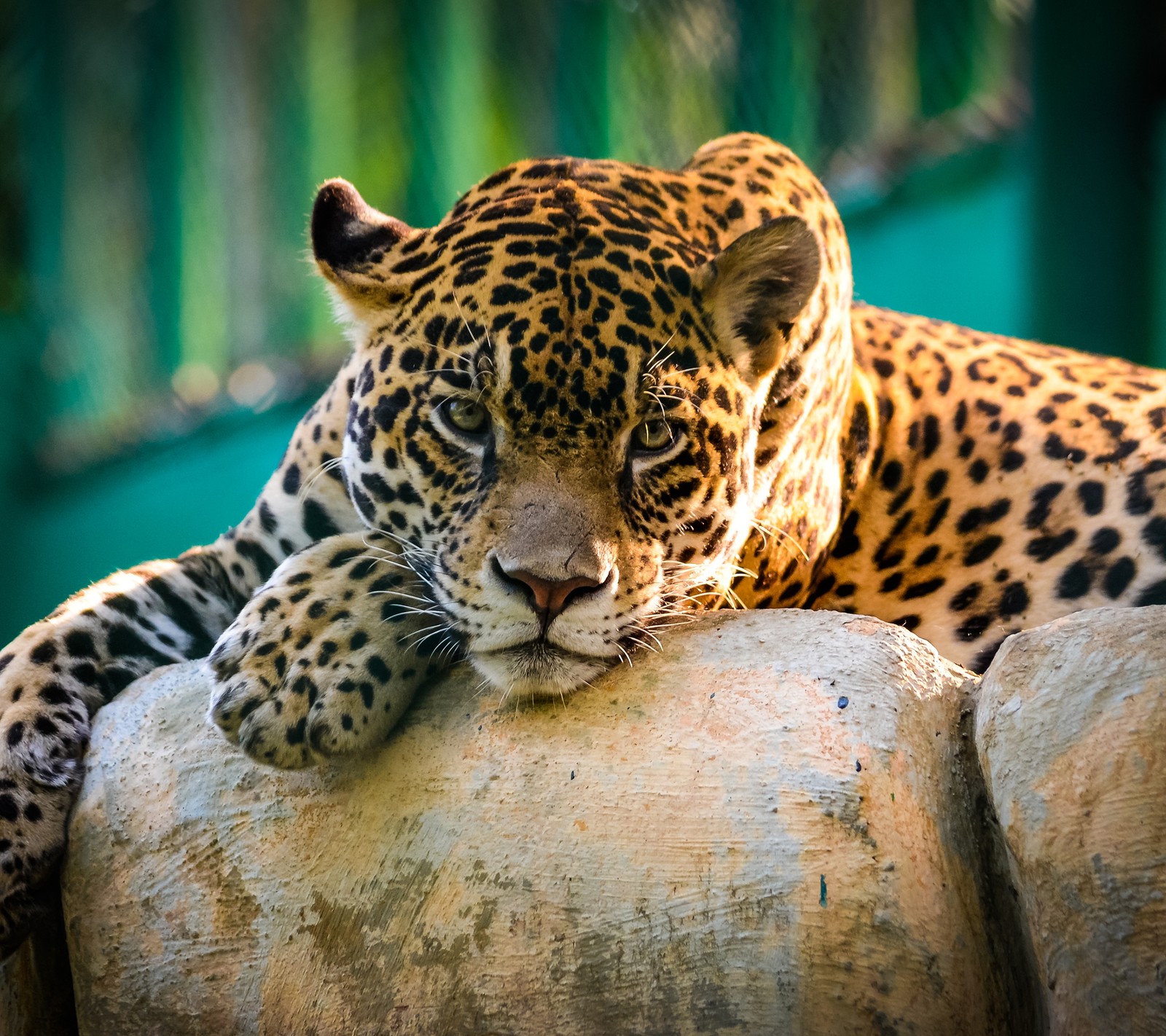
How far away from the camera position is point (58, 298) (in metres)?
13.2

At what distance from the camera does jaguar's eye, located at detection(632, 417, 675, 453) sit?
12.7 feet

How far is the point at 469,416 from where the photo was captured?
387 centimetres

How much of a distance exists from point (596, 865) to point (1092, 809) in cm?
112

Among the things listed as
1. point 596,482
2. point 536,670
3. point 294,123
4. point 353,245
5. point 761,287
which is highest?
point 294,123

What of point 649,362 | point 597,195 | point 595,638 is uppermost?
point 597,195

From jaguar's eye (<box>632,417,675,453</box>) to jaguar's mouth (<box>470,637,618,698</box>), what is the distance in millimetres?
606

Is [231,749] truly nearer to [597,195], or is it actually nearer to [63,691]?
[63,691]

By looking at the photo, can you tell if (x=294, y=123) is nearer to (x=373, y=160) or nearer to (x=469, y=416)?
(x=373, y=160)

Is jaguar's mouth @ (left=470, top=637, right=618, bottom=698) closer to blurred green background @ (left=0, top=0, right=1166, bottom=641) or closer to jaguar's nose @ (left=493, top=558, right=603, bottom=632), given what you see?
jaguar's nose @ (left=493, top=558, right=603, bottom=632)

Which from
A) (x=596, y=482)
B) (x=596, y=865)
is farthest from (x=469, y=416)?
(x=596, y=865)

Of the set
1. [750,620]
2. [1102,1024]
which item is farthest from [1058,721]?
[750,620]

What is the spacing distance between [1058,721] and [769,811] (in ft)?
2.22

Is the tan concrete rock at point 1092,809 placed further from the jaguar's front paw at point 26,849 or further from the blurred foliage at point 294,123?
the blurred foliage at point 294,123

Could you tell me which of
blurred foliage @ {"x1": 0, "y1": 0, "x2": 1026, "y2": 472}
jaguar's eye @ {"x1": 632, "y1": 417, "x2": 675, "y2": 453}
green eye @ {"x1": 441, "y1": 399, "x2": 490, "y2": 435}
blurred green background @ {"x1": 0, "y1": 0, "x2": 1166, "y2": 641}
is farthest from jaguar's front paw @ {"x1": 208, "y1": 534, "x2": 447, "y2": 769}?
blurred foliage @ {"x1": 0, "y1": 0, "x2": 1026, "y2": 472}
